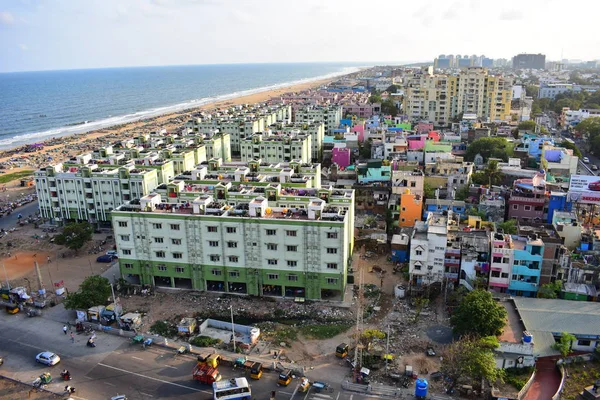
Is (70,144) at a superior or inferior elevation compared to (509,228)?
inferior

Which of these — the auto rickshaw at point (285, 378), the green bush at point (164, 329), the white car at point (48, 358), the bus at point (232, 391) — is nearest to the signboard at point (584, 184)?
the auto rickshaw at point (285, 378)

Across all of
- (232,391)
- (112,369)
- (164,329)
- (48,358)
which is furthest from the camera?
(164,329)

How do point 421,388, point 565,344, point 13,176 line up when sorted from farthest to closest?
point 13,176
point 565,344
point 421,388

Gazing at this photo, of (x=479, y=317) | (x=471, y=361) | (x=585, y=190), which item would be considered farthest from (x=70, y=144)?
(x=471, y=361)

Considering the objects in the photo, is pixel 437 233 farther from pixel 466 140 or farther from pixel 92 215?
pixel 466 140

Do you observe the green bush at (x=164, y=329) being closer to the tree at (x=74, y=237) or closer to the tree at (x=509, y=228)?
the tree at (x=74, y=237)

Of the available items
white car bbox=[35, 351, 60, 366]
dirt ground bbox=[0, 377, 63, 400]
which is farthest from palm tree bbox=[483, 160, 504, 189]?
dirt ground bbox=[0, 377, 63, 400]

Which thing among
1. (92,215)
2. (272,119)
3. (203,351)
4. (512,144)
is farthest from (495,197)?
(272,119)

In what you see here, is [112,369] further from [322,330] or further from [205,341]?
[322,330]
